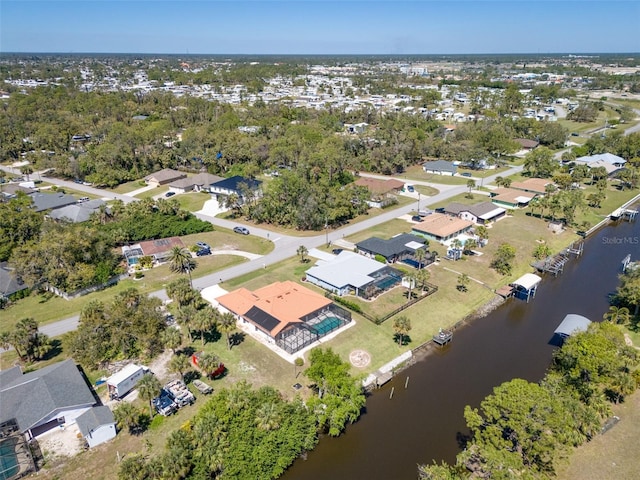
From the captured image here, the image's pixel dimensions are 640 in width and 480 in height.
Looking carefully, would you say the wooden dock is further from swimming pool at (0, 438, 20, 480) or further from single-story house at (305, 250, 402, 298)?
swimming pool at (0, 438, 20, 480)

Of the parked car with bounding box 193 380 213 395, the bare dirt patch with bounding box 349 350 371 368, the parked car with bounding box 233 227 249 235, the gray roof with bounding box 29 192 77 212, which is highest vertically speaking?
the gray roof with bounding box 29 192 77 212

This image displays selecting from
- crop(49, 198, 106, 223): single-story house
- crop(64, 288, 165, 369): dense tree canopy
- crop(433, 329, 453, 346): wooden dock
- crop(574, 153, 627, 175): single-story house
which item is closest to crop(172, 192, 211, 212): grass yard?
crop(49, 198, 106, 223): single-story house

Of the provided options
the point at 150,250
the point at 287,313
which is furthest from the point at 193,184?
the point at 287,313

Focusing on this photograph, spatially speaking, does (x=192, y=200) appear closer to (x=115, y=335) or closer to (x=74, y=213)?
(x=74, y=213)

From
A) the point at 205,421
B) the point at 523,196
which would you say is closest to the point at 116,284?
the point at 205,421

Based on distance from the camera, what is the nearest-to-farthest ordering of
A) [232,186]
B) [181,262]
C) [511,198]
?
1. [181,262]
2. [511,198]
3. [232,186]

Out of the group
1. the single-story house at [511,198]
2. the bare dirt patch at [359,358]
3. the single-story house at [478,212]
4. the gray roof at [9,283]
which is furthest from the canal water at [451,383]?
the gray roof at [9,283]
